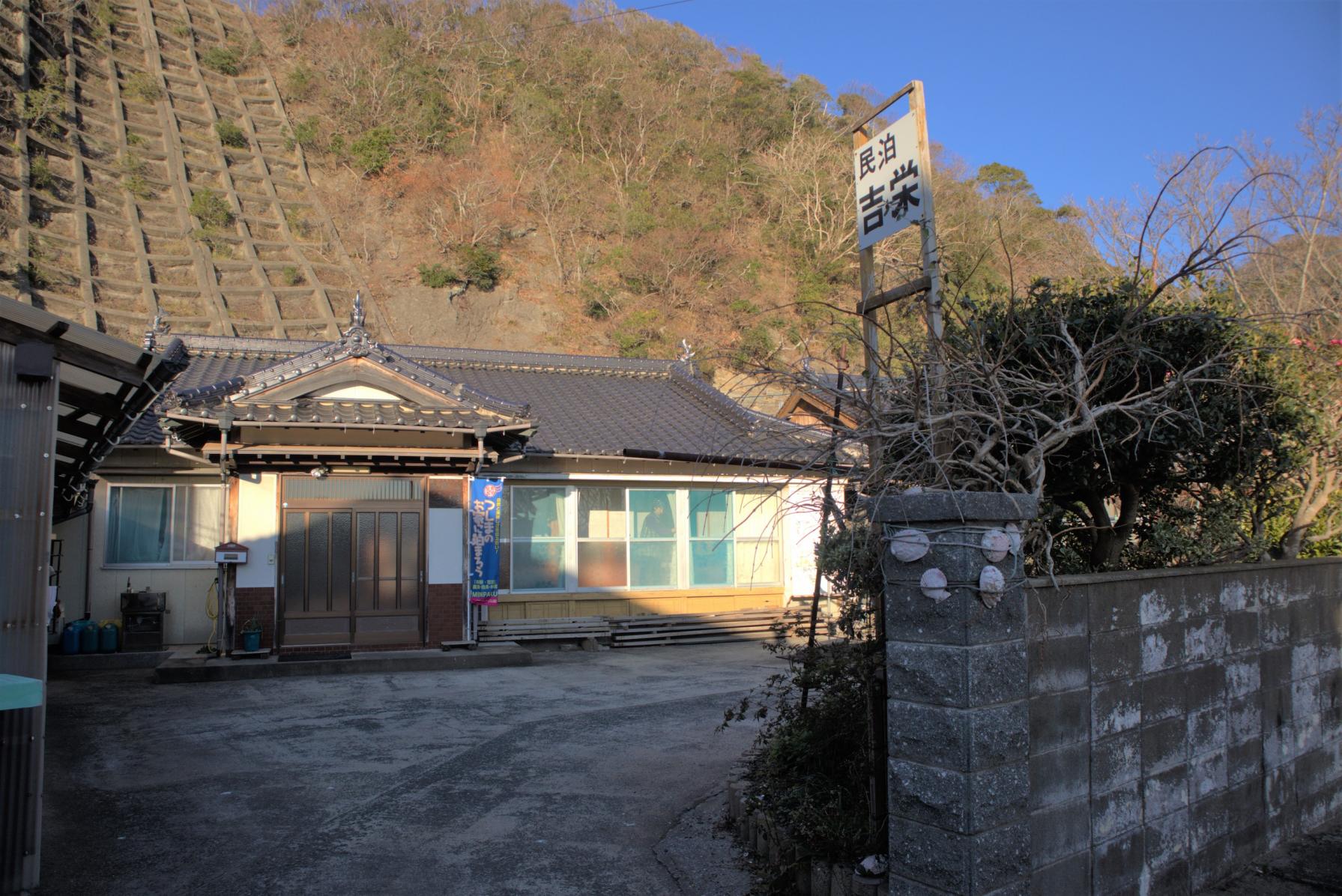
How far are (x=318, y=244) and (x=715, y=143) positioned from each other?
17.9m

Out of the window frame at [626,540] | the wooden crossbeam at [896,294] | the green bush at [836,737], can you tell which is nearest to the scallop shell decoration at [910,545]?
the green bush at [836,737]

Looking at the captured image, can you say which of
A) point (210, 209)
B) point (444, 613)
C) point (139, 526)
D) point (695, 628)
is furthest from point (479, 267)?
point (444, 613)

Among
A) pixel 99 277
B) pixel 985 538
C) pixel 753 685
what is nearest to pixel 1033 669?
pixel 985 538

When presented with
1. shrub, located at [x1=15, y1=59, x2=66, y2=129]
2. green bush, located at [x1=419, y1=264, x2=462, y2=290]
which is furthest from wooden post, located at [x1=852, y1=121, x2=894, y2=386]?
shrub, located at [x1=15, y1=59, x2=66, y2=129]

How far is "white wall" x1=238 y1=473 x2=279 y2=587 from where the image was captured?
41.0 feet

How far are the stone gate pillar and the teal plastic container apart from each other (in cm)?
1311

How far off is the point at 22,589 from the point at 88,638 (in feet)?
33.3

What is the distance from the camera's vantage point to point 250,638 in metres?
12.1

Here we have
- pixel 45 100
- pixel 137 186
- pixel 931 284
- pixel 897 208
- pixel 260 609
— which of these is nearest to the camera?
pixel 931 284

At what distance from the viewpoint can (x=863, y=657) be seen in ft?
14.0

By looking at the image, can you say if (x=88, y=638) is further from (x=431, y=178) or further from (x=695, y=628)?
(x=431, y=178)

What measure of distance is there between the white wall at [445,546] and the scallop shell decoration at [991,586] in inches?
Answer: 433

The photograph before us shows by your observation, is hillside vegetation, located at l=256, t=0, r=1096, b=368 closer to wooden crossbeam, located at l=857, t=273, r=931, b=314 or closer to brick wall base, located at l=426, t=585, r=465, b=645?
brick wall base, located at l=426, t=585, r=465, b=645

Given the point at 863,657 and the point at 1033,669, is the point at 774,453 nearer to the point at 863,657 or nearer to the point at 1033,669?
the point at 863,657
